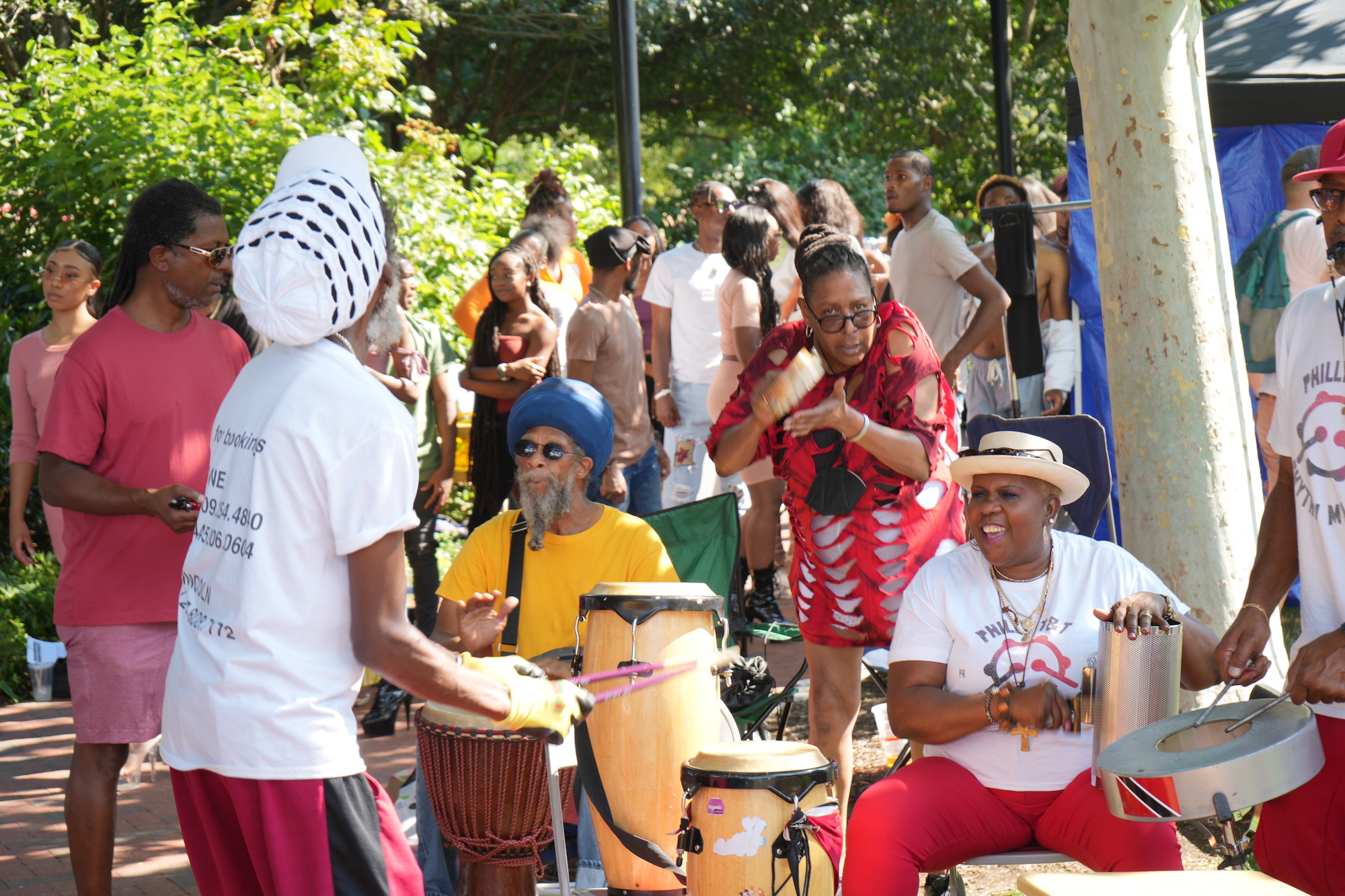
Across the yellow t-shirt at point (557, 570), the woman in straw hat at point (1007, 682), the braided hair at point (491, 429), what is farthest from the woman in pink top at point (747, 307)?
the woman in straw hat at point (1007, 682)

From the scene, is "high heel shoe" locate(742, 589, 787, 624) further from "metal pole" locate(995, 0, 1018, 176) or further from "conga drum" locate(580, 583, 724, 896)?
"metal pole" locate(995, 0, 1018, 176)

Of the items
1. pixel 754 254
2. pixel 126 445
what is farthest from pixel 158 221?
pixel 754 254

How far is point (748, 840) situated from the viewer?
10.6 ft

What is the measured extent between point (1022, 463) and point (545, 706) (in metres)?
1.51

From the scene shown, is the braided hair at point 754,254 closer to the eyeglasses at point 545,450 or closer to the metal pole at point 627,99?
the metal pole at point 627,99

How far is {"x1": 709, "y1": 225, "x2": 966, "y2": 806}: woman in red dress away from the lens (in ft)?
13.4

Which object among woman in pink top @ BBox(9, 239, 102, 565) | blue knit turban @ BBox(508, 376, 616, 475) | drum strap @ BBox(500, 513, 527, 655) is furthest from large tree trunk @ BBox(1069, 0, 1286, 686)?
woman in pink top @ BBox(9, 239, 102, 565)

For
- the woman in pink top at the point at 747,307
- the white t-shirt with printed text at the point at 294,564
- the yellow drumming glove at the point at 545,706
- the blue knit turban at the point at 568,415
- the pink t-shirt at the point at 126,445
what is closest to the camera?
Answer: the white t-shirt with printed text at the point at 294,564

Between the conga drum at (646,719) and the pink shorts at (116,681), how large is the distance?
1220mm

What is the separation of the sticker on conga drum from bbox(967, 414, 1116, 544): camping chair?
2249 mm

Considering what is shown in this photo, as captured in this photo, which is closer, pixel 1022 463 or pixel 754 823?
pixel 754 823

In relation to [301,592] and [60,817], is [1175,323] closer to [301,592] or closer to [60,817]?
[301,592]

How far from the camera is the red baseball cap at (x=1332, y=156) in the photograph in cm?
289

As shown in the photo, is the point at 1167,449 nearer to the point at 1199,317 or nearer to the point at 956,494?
the point at 1199,317
